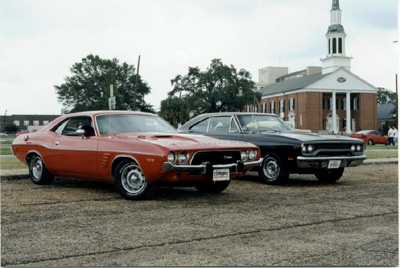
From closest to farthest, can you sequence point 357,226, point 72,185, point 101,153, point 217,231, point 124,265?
point 124,265 → point 217,231 → point 357,226 → point 101,153 → point 72,185

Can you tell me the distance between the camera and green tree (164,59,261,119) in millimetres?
73750

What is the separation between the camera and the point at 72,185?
9.59 meters

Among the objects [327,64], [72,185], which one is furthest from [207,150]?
[327,64]

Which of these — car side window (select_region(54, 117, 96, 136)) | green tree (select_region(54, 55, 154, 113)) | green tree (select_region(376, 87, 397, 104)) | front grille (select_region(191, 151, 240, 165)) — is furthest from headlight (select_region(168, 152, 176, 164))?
green tree (select_region(376, 87, 397, 104))

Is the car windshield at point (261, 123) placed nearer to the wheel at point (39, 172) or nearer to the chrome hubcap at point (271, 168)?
the chrome hubcap at point (271, 168)

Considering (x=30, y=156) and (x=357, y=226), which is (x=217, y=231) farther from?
(x=30, y=156)

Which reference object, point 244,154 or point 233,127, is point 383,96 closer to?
point 233,127

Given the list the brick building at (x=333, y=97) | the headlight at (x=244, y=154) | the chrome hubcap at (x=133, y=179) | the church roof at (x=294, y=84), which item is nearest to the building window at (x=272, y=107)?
the church roof at (x=294, y=84)

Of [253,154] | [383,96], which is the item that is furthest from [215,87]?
[253,154]

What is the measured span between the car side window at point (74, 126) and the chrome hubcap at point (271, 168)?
3646 millimetres

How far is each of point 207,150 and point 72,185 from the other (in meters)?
3.45

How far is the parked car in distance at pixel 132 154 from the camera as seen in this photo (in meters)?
7.18

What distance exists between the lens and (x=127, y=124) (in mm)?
8367

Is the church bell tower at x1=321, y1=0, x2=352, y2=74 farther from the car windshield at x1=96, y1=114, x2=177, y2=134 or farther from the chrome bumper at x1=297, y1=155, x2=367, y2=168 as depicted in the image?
the car windshield at x1=96, y1=114, x2=177, y2=134
